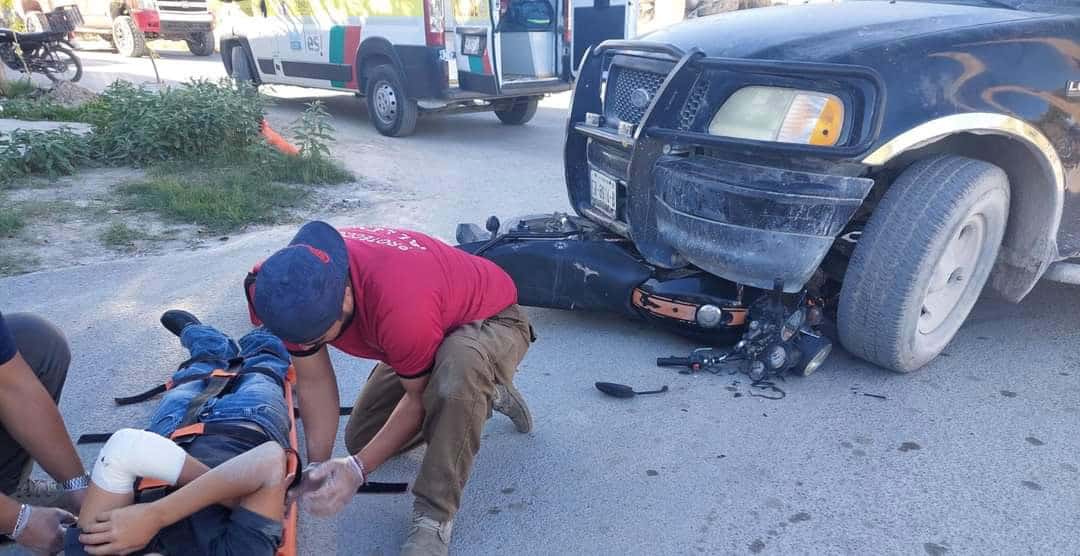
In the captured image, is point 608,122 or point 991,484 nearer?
point 991,484

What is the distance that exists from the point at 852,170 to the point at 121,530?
2.52 metres

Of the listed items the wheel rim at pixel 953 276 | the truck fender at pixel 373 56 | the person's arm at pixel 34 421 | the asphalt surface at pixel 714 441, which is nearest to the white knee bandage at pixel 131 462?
the person's arm at pixel 34 421

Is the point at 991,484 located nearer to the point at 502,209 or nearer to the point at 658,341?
the point at 658,341

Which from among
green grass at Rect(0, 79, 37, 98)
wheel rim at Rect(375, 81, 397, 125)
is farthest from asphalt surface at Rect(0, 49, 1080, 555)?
green grass at Rect(0, 79, 37, 98)

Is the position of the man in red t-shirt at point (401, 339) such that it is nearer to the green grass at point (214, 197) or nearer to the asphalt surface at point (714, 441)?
the asphalt surface at point (714, 441)

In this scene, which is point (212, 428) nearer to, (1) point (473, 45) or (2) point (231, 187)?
(2) point (231, 187)

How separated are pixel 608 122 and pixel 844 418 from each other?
164 centimetres

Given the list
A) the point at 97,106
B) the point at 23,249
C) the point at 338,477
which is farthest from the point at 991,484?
the point at 97,106

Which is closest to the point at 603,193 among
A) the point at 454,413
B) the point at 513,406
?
the point at 513,406

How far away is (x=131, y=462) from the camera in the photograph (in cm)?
182

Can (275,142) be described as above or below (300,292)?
below

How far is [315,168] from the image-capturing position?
621 cm

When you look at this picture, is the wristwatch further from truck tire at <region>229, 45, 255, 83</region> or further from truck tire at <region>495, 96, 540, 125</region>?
truck tire at <region>229, 45, 255, 83</region>

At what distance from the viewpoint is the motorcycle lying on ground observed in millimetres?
10336
